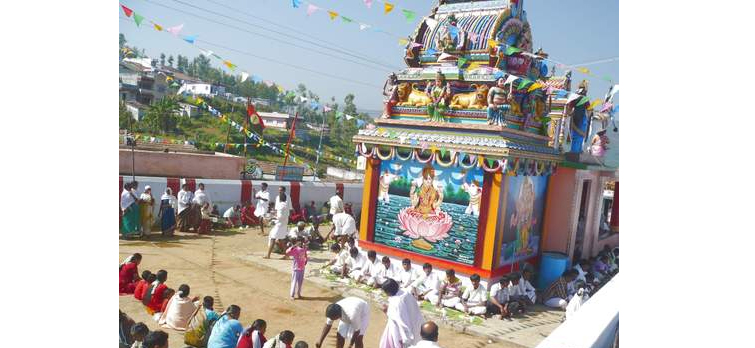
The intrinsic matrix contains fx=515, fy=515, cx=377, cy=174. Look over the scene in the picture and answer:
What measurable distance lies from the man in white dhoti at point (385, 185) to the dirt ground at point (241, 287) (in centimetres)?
206

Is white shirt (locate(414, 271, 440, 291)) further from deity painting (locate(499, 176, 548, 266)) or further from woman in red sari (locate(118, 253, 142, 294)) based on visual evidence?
woman in red sari (locate(118, 253, 142, 294))

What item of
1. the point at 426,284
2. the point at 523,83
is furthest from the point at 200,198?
the point at 523,83

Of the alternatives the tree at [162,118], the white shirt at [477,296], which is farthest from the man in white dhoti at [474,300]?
the tree at [162,118]

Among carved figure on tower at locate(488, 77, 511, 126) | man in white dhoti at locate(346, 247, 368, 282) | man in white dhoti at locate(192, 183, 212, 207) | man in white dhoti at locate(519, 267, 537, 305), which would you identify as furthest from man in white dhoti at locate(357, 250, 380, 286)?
man in white dhoti at locate(192, 183, 212, 207)

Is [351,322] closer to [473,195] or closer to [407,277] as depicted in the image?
[407,277]

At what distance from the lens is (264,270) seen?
32.7 ft

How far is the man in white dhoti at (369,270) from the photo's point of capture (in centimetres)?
930

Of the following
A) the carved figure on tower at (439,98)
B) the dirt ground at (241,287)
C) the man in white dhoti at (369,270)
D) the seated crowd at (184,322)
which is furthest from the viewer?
the carved figure on tower at (439,98)

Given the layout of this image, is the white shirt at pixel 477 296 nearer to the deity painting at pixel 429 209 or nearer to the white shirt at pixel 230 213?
the deity painting at pixel 429 209

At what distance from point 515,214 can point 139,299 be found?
6298mm

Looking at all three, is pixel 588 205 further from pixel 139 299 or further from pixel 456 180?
pixel 139 299

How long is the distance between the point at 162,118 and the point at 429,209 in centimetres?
3732

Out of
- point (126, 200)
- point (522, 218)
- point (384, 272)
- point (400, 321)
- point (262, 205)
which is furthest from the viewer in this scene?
point (262, 205)

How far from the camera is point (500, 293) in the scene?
839 cm
